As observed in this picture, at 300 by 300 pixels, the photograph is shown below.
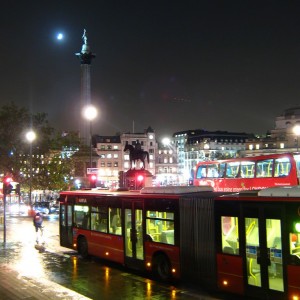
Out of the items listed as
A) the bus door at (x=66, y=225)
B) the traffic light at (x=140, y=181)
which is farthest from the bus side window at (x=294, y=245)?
the traffic light at (x=140, y=181)

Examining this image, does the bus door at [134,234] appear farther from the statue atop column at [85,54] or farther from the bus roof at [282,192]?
the statue atop column at [85,54]

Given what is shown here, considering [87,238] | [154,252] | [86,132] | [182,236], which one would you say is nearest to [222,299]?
[182,236]

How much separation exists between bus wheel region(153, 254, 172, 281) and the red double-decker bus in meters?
9.13

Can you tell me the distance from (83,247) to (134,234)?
458cm

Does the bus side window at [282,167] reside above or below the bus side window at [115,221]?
above

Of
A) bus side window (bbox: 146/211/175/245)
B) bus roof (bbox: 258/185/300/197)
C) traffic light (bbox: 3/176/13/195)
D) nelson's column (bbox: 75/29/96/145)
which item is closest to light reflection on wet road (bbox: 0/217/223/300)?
bus side window (bbox: 146/211/175/245)

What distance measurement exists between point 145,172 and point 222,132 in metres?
124

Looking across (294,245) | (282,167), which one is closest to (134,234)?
(294,245)

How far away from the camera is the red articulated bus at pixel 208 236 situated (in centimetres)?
1045

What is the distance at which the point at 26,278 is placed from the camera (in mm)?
14812

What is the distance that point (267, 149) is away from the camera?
9419 centimetres

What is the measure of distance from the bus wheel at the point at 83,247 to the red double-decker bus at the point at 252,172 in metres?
8.74

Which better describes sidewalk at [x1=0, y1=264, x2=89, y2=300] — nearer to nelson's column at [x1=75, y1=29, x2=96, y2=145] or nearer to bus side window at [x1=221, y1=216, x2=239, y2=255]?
bus side window at [x1=221, y1=216, x2=239, y2=255]

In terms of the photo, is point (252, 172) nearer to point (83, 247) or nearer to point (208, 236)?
point (83, 247)
